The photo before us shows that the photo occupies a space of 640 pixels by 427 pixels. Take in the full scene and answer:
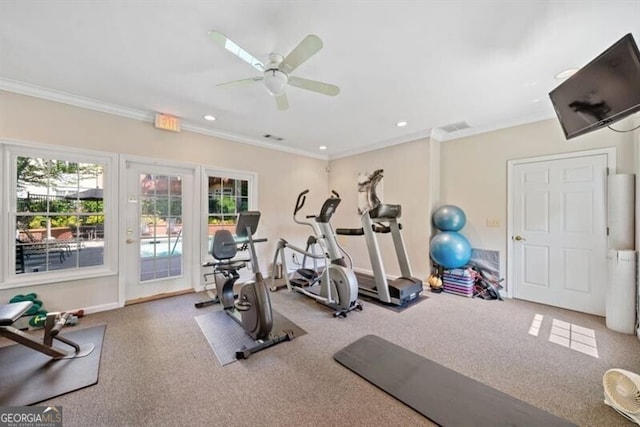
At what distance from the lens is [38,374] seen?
2.01 metres

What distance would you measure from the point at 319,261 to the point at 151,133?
4051 mm

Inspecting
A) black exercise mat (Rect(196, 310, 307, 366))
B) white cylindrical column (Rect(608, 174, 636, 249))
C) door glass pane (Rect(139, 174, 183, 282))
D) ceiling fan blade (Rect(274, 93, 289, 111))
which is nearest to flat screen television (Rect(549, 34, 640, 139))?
white cylindrical column (Rect(608, 174, 636, 249))

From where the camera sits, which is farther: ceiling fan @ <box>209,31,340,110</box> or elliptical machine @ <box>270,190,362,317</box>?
elliptical machine @ <box>270,190,362,317</box>

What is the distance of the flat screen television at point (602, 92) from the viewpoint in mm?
1568

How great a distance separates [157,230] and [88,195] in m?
0.93

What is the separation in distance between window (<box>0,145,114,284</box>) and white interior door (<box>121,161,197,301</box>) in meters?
0.30

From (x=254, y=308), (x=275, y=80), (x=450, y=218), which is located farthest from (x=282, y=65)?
(x=450, y=218)

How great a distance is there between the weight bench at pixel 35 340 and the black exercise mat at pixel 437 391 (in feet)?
7.85

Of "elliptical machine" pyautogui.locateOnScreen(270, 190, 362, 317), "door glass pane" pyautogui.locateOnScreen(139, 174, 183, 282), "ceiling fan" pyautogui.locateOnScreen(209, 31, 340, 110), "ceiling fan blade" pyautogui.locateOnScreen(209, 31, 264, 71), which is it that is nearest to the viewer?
"ceiling fan blade" pyautogui.locateOnScreen(209, 31, 264, 71)

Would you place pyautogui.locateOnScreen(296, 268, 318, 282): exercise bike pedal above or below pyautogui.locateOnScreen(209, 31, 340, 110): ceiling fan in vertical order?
below

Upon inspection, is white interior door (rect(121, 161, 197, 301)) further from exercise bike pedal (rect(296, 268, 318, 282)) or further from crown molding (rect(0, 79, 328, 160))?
exercise bike pedal (rect(296, 268, 318, 282))

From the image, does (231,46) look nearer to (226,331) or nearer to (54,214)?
(226,331)

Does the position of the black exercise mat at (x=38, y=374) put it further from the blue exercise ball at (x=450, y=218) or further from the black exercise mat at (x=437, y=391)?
the blue exercise ball at (x=450, y=218)

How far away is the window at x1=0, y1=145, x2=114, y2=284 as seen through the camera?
2.86 metres
